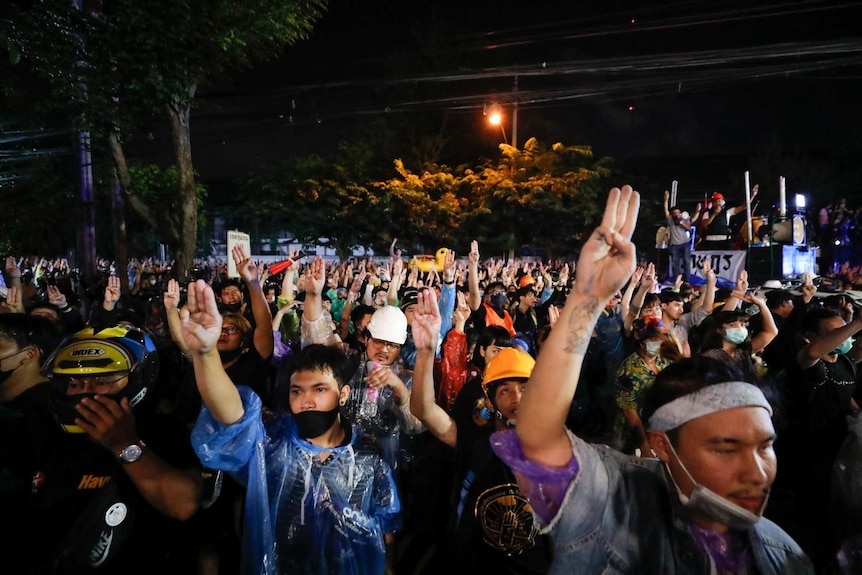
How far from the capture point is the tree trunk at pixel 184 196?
1120 cm

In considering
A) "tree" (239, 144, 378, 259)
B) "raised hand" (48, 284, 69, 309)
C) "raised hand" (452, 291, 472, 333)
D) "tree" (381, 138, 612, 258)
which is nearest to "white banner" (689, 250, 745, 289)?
"raised hand" (452, 291, 472, 333)

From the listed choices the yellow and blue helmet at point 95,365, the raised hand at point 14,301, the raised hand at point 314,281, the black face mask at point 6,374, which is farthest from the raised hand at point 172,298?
the raised hand at point 14,301

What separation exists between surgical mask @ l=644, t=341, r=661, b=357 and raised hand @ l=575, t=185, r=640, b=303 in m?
2.90

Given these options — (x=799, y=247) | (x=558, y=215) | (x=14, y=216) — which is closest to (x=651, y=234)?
(x=558, y=215)

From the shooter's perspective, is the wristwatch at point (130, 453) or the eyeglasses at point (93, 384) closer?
the wristwatch at point (130, 453)

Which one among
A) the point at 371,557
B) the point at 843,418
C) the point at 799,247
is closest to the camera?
the point at 371,557

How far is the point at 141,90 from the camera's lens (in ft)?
28.6

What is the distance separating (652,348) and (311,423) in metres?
2.97

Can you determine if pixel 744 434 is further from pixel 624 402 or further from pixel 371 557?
pixel 624 402

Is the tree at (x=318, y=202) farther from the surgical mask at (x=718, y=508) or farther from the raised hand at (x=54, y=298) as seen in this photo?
the surgical mask at (x=718, y=508)

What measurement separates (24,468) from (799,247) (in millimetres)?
12301

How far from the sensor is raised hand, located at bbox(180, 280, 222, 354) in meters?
1.97

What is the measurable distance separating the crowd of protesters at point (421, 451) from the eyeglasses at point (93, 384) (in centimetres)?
1

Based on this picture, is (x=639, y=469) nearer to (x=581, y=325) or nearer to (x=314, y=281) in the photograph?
(x=581, y=325)
